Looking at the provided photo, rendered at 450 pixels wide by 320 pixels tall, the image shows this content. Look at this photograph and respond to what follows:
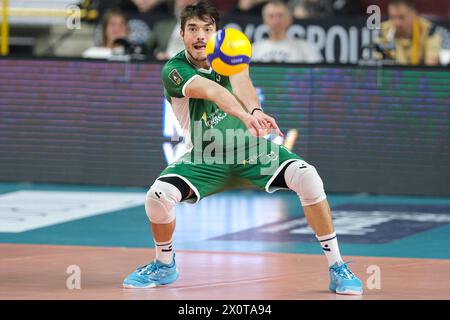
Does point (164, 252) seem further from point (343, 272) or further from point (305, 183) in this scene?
point (343, 272)

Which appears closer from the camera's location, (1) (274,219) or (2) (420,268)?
(2) (420,268)

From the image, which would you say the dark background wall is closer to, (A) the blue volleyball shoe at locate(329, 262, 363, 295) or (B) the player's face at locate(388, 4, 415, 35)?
(B) the player's face at locate(388, 4, 415, 35)

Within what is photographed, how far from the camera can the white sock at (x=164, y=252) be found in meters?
9.12

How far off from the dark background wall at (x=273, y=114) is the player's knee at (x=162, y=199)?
688 cm

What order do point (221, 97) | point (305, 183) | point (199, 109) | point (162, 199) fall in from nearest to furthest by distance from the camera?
point (221, 97) → point (305, 183) → point (162, 199) → point (199, 109)

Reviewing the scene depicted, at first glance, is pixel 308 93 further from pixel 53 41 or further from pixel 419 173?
pixel 53 41

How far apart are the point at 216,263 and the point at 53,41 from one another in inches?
432

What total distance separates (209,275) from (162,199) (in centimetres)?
118

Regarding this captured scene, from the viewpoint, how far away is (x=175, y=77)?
29.1 feet

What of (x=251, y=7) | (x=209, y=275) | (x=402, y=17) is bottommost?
(x=209, y=275)

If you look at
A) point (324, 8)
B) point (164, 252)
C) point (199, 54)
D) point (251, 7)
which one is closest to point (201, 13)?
point (199, 54)

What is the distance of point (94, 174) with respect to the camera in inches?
637
